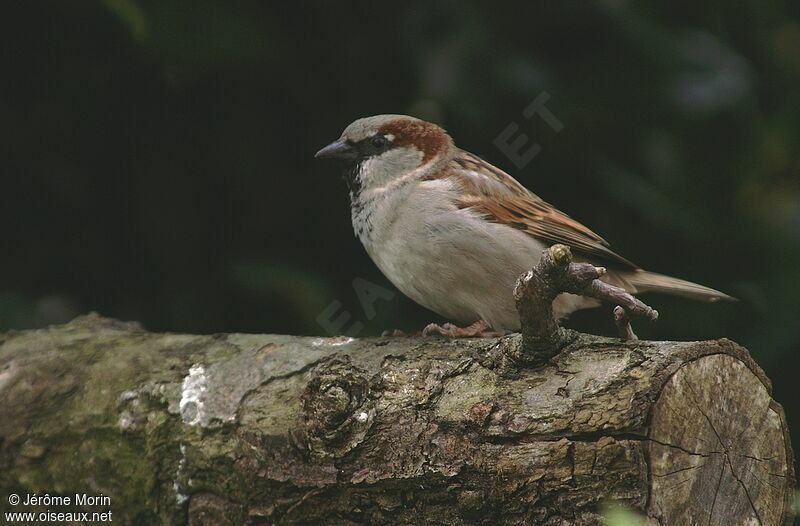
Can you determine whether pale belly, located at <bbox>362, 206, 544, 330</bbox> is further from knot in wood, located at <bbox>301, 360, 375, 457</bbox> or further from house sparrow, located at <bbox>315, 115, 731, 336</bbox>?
knot in wood, located at <bbox>301, 360, 375, 457</bbox>

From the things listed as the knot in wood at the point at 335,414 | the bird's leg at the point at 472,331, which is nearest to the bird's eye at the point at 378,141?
the bird's leg at the point at 472,331

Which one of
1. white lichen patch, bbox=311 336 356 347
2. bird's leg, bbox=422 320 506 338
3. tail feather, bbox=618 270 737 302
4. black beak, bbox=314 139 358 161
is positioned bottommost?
bird's leg, bbox=422 320 506 338

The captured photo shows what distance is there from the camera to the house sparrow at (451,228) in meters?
2.28

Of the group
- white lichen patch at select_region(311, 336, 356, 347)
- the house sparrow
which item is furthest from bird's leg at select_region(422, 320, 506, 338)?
white lichen patch at select_region(311, 336, 356, 347)

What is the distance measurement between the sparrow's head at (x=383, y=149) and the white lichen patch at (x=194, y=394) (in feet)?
2.46

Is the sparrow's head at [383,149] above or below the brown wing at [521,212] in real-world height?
above

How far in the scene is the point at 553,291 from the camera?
58.9 inches

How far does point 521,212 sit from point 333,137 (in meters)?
0.67

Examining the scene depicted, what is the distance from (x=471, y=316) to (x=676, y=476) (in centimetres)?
99

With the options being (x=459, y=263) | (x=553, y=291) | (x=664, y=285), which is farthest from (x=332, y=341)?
(x=664, y=285)

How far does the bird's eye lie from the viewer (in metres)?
2.55

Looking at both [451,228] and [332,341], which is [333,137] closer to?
[451,228]

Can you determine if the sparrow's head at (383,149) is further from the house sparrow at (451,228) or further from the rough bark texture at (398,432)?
the rough bark texture at (398,432)

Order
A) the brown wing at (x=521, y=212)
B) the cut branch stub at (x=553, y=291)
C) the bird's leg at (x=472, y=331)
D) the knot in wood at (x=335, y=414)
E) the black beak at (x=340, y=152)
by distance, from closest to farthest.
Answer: the cut branch stub at (x=553, y=291) < the knot in wood at (x=335, y=414) < the bird's leg at (x=472, y=331) < the brown wing at (x=521, y=212) < the black beak at (x=340, y=152)
